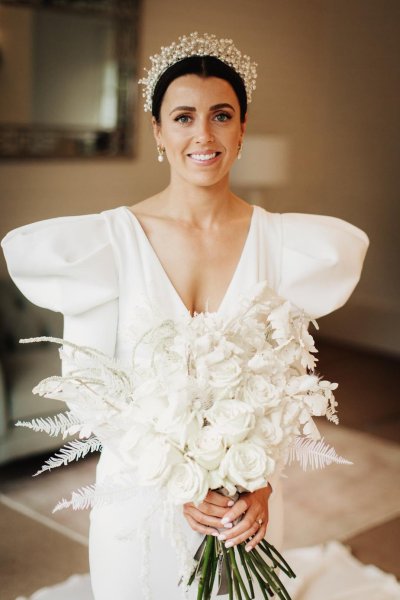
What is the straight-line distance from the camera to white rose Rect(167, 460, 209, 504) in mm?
1451

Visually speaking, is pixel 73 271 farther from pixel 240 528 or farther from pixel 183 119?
pixel 240 528

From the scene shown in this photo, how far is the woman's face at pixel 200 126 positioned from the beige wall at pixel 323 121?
8.74 feet

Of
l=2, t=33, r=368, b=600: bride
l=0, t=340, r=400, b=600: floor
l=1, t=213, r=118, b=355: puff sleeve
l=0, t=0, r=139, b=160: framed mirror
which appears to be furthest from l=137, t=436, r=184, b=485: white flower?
l=0, t=0, r=139, b=160: framed mirror

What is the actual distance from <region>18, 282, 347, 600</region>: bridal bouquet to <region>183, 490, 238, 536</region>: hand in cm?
2

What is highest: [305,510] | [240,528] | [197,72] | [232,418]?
[197,72]

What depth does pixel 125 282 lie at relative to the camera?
75.5 inches

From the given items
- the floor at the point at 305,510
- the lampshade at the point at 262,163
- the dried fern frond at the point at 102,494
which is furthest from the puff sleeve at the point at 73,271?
the lampshade at the point at 262,163

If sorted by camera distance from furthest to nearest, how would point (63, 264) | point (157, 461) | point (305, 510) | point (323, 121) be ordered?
point (323, 121) < point (305, 510) < point (63, 264) < point (157, 461)

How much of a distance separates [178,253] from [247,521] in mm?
680

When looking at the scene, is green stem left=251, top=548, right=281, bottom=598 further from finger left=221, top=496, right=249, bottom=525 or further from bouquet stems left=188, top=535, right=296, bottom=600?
finger left=221, top=496, right=249, bottom=525

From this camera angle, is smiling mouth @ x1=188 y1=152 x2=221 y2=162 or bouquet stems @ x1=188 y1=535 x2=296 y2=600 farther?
smiling mouth @ x1=188 y1=152 x2=221 y2=162

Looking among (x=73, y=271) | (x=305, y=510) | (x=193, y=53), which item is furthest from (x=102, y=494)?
(x=305, y=510)

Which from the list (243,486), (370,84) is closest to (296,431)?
(243,486)

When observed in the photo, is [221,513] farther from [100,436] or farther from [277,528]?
[277,528]
